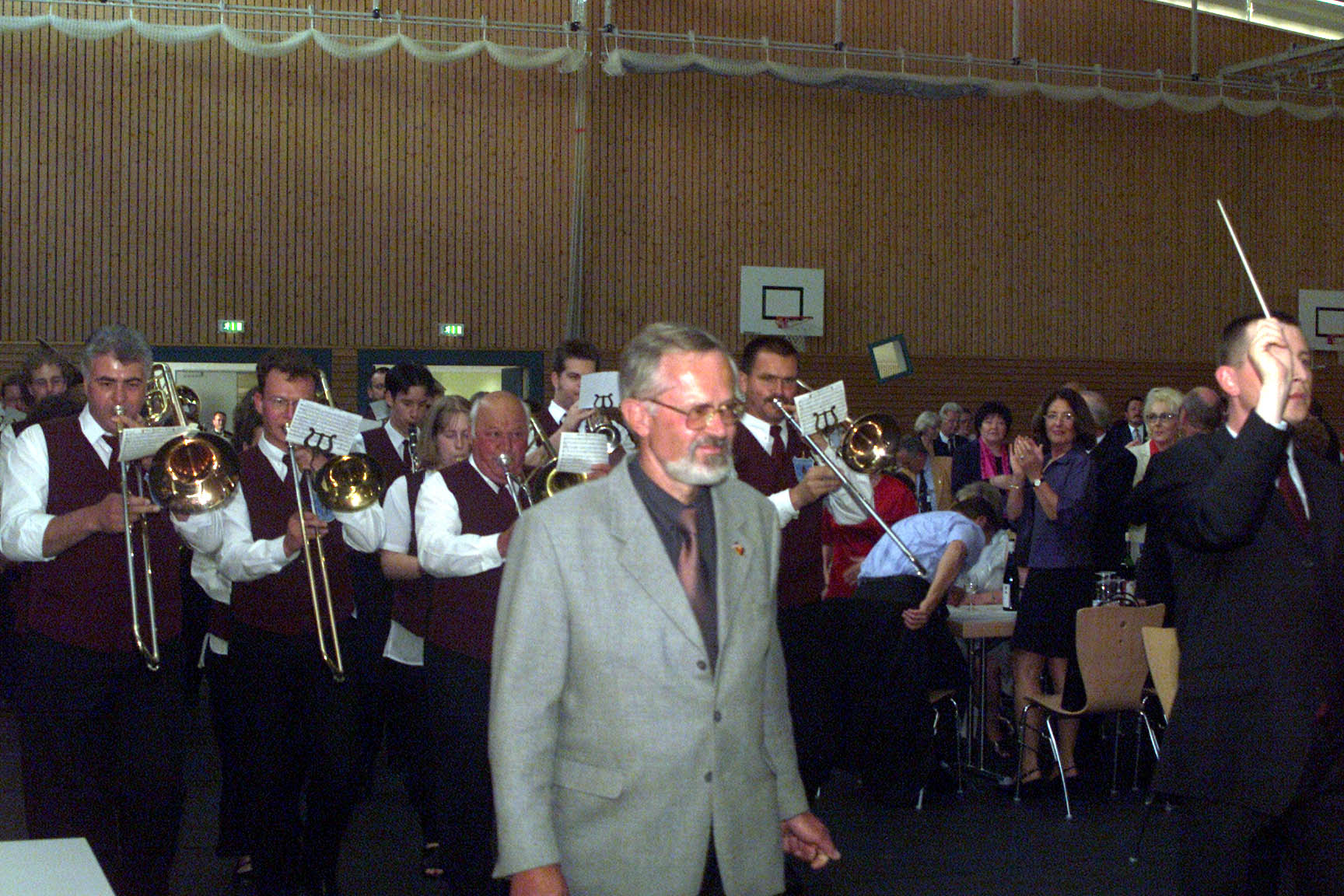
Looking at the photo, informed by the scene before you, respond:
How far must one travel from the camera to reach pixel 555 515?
98.0 inches

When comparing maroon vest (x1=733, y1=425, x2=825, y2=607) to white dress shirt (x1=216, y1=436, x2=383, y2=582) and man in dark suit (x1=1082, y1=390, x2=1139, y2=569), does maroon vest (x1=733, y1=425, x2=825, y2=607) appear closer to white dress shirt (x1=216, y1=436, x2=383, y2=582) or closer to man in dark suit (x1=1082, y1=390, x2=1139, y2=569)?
white dress shirt (x1=216, y1=436, x2=383, y2=582)

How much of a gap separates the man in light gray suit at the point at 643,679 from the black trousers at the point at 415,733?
2.82 metres

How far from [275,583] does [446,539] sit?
2.20 ft

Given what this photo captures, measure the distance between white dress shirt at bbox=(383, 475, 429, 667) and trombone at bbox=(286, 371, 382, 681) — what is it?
1.12ft

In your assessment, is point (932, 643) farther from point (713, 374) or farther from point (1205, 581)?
point (713, 374)

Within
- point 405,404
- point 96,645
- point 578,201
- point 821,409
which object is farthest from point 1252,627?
point 578,201

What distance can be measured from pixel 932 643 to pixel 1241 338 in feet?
12.6

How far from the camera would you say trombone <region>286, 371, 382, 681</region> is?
4.34 metres

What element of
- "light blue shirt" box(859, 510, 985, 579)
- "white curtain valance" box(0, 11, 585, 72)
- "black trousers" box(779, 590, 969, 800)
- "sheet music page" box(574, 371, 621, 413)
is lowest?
"black trousers" box(779, 590, 969, 800)

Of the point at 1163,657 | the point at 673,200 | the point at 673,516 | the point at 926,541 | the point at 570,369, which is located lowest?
the point at 1163,657

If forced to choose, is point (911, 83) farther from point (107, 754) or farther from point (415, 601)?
point (107, 754)

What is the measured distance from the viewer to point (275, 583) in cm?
437

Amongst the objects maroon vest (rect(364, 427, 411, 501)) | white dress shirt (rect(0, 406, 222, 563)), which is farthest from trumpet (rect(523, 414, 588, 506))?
maroon vest (rect(364, 427, 411, 501))

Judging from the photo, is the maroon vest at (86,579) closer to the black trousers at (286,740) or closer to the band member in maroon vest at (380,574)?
the black trousers at (286,740)
